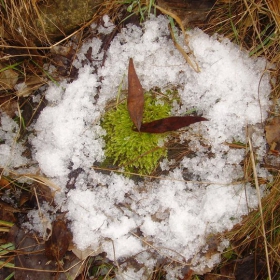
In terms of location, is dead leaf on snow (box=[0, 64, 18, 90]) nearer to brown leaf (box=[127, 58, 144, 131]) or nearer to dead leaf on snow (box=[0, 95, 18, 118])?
dead leaf on snow (box=[0, 95, 18, 118])

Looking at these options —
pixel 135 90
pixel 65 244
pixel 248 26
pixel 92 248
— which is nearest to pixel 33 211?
pixel 65 244

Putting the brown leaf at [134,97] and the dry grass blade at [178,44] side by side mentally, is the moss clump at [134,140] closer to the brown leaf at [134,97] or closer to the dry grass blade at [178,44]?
the brown leaf at [134,97]

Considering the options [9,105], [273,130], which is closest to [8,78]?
[9,105]

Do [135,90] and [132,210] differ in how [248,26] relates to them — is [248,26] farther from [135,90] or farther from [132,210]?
[132,210]

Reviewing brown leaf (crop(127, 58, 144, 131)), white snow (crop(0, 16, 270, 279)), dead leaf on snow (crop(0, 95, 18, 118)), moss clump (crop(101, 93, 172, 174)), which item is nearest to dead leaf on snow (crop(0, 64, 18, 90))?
dead leaf on snow (crop(0, 95, 18, 118))

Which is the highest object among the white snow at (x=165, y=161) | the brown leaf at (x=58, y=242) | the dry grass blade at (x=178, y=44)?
the dry grass blade at (x=178, y=44)

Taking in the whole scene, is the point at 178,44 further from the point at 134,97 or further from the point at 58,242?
the point at 58,242

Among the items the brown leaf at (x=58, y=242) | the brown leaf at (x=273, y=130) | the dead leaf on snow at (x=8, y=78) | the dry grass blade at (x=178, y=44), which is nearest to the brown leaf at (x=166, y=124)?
the dry grass blade at (x=178, y=44)
